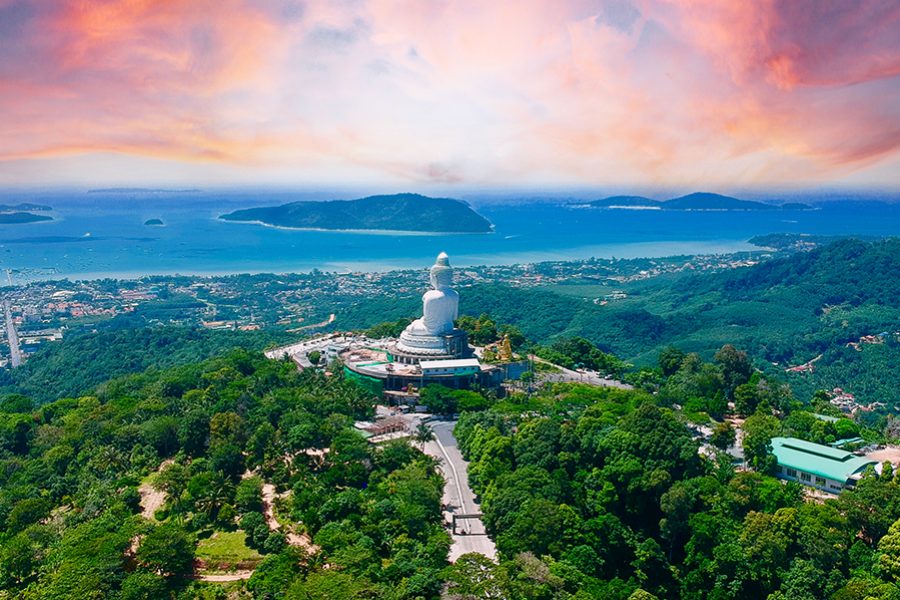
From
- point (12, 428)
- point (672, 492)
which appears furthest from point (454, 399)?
point (12, 428)

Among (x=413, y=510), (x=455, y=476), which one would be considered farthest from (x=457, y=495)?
(x=413, y=510)

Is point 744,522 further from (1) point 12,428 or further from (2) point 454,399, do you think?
(1) point 12,428

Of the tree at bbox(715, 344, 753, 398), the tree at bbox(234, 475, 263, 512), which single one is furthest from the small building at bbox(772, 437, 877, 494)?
the tree at bbox(234, 475, 263, 512)

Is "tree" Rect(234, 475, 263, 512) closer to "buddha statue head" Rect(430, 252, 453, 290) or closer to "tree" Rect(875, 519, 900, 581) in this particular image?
"buddha statue head" Rect(430, 252, 453, 290)

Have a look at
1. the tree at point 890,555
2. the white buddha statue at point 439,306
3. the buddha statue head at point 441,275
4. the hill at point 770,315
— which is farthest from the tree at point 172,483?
the hill at point 770,315

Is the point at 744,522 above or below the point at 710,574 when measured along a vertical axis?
above
